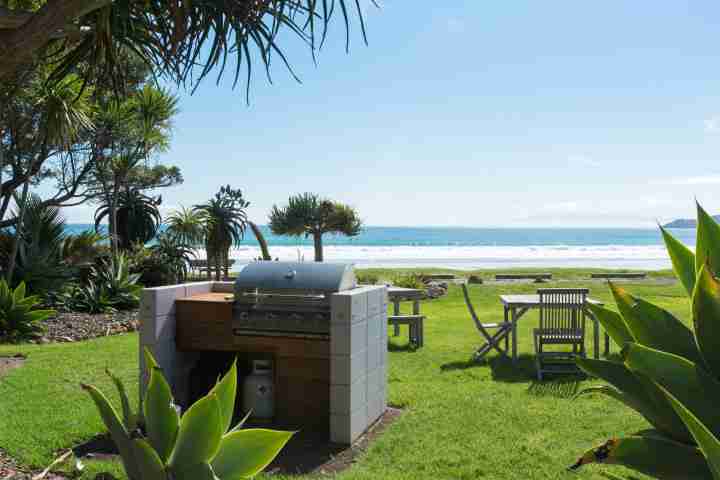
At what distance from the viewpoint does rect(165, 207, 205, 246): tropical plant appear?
47.6 feet

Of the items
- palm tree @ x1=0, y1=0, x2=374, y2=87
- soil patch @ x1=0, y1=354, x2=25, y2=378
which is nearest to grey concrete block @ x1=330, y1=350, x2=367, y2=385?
palm tree @ x1=0, y1=0, x2=374, y2=87

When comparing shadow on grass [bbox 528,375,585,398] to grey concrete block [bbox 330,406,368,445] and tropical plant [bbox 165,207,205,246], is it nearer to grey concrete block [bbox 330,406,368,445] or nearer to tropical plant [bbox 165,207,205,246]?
grey concrete block [bbox 330,406,368,445]

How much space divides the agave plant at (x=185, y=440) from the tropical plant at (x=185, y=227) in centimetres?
1300

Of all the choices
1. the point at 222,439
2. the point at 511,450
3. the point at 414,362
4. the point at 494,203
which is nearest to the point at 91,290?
the point at 414,362

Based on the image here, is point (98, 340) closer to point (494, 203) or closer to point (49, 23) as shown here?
point (49, 23)

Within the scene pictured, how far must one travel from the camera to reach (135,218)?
57.7ft

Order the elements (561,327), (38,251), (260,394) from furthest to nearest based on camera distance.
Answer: (38,251) → (561,327) → (260,394)

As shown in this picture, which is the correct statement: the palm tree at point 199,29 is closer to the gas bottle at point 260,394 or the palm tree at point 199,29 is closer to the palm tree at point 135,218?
the gas bottle at point 260,394

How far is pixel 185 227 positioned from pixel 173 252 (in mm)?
682

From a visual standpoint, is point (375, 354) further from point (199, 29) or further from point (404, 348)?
point (404, 348)

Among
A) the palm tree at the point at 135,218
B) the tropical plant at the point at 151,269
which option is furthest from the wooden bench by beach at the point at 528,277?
the tropical plant at the point at 151,269

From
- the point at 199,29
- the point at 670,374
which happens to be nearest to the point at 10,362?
the point at 199,29

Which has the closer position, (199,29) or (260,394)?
(199,29)

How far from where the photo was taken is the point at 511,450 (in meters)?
4.44
